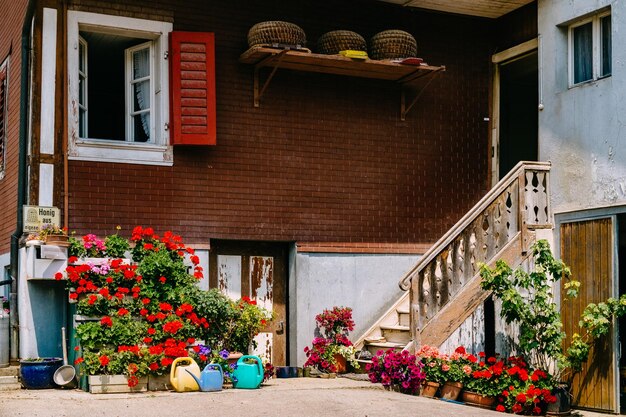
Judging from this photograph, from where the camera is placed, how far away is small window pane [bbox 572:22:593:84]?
1321 cm

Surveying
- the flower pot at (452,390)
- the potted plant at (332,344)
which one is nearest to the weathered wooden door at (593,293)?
the flower pot at (452,390)

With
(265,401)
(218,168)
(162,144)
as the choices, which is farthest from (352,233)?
(265,401)

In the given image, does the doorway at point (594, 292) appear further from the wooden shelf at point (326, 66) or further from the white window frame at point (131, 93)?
the white window frame at point (131, 93)

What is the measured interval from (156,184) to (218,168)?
95 centimetres

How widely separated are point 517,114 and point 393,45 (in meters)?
3.77

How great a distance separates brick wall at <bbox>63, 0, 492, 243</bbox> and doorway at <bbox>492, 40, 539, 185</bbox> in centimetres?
23

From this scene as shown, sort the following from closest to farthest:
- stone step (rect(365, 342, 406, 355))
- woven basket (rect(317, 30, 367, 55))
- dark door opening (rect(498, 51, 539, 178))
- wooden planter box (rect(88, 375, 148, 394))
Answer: wooden planter box (rect(88, 375, 148, 394))
stone step (rect(365, 342, 406, 355))
woven basket (rect(317, 30, 367, 55))
dark door opening (rect(498, 51, 539, 178))

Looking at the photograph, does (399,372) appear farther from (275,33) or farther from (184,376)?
(275,33)

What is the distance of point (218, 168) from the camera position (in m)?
13.7

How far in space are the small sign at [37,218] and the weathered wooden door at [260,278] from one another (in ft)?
8.35

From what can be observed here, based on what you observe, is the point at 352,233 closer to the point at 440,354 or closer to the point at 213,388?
the point at 440,354

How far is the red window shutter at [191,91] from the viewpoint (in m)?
13.3

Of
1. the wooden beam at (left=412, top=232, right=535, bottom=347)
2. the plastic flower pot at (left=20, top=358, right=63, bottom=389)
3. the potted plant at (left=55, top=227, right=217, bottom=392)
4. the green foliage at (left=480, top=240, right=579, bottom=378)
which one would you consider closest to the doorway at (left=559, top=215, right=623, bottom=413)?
the green foliage at (left=480, top=240, right=579, bottom=378)

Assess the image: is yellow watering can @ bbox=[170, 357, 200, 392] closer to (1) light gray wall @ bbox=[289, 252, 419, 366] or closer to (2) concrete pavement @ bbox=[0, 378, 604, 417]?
(2) concrete pavement @ bbox=[0, 378, 604, 417]
